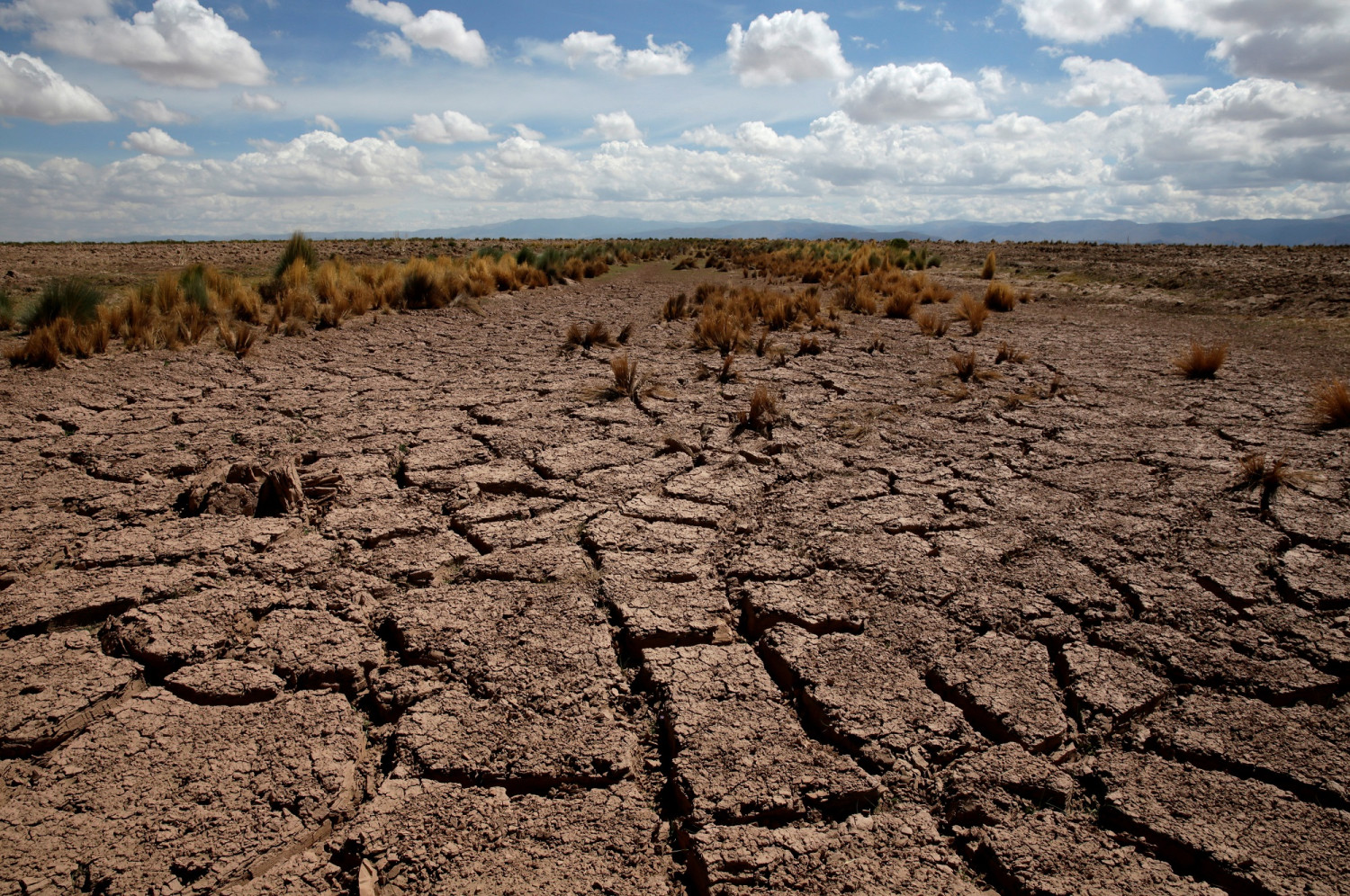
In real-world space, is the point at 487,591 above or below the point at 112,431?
below

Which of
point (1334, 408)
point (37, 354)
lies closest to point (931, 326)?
point (1334, 408)

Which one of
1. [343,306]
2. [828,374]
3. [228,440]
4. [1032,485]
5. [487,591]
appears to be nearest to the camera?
[487,591]

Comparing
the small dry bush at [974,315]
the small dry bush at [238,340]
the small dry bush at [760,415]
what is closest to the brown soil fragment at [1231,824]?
the small dry bush at [760,415]

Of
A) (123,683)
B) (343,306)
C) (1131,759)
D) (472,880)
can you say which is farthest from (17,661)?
(343,306)

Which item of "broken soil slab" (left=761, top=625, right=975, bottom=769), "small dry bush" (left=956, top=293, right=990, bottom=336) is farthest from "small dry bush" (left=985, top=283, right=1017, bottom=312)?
"broken soil slab" (left=761, top=625, right=975, bottom=769)

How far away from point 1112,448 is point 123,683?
209 inches

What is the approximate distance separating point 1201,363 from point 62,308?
10846 millimetres

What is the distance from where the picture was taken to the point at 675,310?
10.3 m

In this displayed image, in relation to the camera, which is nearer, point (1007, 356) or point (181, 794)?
point (181, 794)

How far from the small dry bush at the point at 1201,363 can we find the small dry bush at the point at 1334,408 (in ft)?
4.41

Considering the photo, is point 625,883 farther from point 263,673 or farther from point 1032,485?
point 1032,485

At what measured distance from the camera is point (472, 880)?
1.78 metres

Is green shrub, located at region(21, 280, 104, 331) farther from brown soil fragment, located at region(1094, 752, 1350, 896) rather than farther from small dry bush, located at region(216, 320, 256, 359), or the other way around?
brown soil fragment, located at region(1094, 752, 1350, 896)

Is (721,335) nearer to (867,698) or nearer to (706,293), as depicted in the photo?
(706,293)
